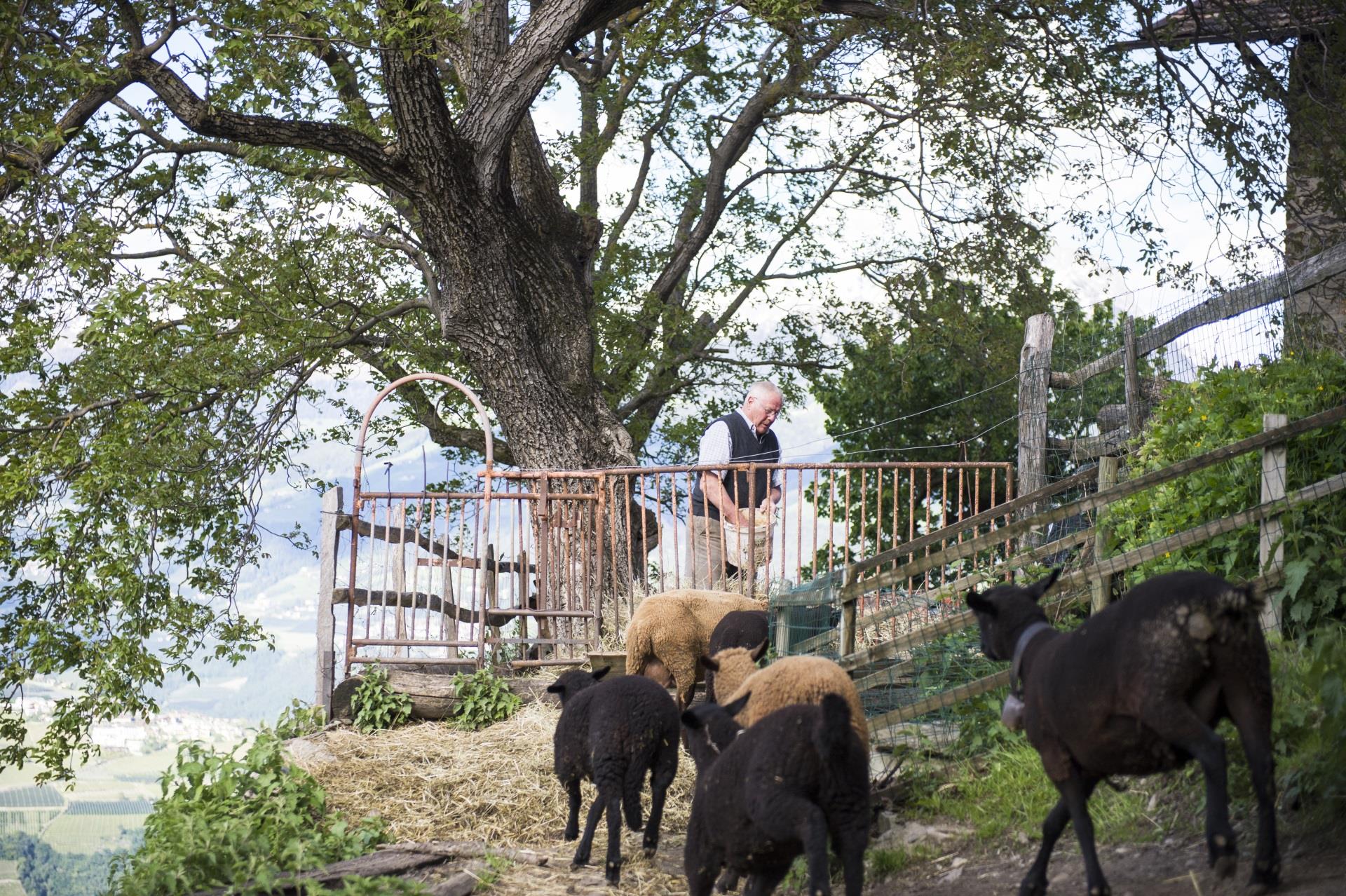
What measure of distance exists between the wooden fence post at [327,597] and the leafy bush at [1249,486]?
248 inches

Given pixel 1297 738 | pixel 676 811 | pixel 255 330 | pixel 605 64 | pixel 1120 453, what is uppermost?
pixel 605 64

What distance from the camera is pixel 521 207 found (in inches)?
583

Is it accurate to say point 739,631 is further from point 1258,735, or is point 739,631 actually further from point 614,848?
point 1258,735

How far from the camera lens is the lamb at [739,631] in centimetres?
674

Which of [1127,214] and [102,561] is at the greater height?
[1127,214]

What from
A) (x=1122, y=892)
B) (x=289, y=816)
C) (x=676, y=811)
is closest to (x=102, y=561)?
(x=289, y=816)

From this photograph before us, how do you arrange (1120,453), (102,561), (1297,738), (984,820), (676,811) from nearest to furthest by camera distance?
(1297,738)
(984,820)
(676,811)
(1120,453)
(102,561)

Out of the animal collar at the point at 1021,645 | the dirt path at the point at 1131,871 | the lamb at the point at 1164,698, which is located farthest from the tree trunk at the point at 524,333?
the lamb at the point at 1164,698

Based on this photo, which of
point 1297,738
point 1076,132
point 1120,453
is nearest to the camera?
point 1297,738

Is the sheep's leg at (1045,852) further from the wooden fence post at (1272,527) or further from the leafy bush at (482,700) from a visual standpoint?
the leafy bush at (482,700)

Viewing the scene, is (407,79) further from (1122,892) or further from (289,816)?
(1122,892)

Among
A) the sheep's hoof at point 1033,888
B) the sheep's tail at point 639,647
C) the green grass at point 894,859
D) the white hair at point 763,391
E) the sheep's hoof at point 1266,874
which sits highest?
the white hair at point 763,391

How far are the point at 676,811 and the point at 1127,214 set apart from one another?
7.36m

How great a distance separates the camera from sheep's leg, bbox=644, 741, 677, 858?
19.5ft
